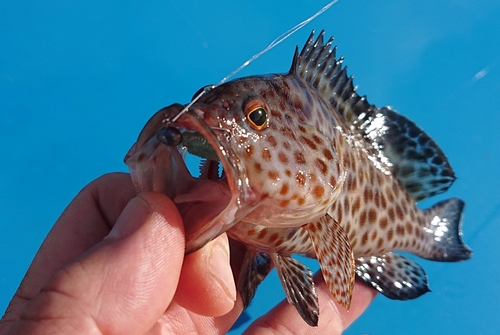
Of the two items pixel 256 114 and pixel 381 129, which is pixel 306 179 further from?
pixel 381 129

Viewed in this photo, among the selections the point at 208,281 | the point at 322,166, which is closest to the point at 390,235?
the point at 322,166

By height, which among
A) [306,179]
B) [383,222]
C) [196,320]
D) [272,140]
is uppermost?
[272,140]

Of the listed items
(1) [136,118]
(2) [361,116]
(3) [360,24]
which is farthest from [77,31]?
(2) [361,116]

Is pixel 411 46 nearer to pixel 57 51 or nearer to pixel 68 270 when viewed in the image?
pixel 57 51

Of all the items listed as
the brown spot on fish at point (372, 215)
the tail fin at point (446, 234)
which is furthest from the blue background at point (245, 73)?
the brown spot on fish at point (372, 215)

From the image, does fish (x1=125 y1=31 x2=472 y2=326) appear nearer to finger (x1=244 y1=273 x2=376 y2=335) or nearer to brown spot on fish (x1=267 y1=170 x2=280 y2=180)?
brown spot on fish (x1=267 y1=170 x2=280 y2=180)

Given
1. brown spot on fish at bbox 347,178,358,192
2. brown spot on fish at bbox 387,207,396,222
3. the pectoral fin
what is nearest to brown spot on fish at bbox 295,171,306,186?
brown spot on fish at bbox 347,178,358,192

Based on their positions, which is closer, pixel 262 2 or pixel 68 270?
pixel 68 270

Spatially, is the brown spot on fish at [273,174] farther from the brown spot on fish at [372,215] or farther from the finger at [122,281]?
the brown spot on fish at [372,215]
